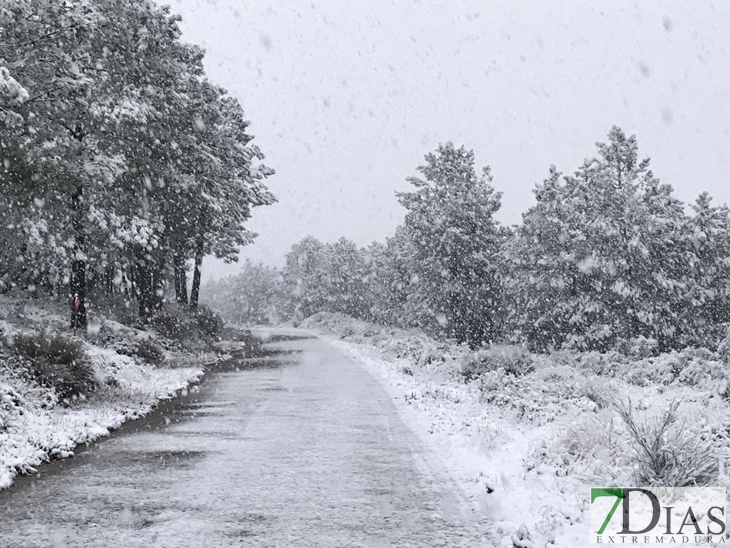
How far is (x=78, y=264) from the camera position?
2062 centimetres

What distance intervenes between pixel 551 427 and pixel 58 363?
29.0 feet

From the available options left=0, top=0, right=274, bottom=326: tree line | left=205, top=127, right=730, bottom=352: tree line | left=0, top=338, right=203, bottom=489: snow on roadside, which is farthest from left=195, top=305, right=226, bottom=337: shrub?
left=0, top=338, right=203, bottom=489: snow on roadside

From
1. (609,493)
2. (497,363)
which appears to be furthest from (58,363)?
(497,363)

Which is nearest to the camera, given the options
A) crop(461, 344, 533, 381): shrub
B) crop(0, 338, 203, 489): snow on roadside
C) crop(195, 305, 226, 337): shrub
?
crop(0, 338, 203, 489): snow on roadside

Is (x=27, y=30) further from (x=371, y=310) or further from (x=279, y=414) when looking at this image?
(x=371, y=310)

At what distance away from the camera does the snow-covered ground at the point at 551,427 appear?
6559 mm

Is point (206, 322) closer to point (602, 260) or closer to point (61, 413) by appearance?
point (602, 260)

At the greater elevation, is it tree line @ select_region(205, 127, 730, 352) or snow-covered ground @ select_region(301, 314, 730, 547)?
tree line @ select_region(205, 127, 730, 352)

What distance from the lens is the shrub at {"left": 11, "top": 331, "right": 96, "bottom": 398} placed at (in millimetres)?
11812

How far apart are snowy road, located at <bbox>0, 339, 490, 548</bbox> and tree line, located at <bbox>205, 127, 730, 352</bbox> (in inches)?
995

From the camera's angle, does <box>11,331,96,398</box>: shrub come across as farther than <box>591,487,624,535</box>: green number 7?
Yes

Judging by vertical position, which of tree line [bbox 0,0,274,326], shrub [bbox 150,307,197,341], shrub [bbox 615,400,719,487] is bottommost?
shrub [bbox 615,400,719,487]

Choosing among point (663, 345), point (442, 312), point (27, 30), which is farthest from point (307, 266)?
point (27, 30)

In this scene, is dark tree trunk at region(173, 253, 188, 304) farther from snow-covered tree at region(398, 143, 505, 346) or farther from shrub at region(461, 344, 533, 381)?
shrub at region(461, 344, 533, 381)
